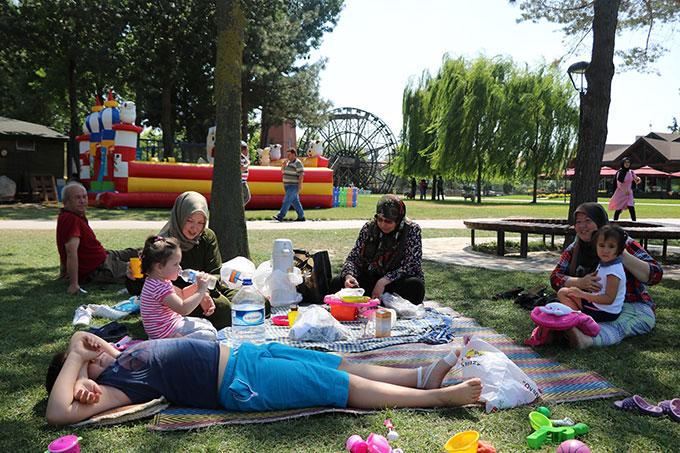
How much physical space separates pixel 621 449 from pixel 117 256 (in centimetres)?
562

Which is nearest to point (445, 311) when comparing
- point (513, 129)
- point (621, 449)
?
point (621, 449)

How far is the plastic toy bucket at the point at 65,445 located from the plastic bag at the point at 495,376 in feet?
6.88

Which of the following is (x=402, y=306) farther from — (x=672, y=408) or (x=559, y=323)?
(x=672, y=408)

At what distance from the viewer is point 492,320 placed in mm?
4980

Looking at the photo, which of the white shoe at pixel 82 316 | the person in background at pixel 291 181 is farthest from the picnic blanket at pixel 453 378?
the person in background at pixel 291 181

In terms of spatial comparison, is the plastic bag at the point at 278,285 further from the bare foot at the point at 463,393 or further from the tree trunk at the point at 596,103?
the tree trunk at the point at 596,103

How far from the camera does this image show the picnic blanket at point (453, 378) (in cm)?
276

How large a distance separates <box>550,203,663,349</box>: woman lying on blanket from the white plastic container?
2563mm

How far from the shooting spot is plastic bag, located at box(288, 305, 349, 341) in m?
4.24

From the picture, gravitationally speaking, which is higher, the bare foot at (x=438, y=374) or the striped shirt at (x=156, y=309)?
the striped shirt at (x=156, y=309)

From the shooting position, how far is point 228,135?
22.4 feet

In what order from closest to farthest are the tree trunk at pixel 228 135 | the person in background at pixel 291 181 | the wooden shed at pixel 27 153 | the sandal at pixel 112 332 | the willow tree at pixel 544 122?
1. the sandal at pixel 112 332
2. the tree trunk at pixel 228 135
3. the person in background at pixel 291 181
4. the wooden shed at pixel 27 153
5. the willow tree at pixel 544 122

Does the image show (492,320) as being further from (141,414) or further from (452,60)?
(452,60)

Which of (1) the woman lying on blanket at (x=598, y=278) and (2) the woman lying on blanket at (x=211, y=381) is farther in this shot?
(1) the woman lying on blanket at (x=598, y=278)
